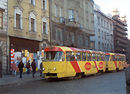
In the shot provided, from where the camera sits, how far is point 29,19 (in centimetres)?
2972

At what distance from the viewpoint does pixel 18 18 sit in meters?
27.9

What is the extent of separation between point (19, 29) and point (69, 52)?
371 inches

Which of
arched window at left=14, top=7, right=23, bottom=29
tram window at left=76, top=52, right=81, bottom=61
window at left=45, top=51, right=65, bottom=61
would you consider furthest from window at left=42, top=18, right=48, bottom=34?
window at left=45, top=51, right=65, bottom=61

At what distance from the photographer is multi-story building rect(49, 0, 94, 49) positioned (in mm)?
35594

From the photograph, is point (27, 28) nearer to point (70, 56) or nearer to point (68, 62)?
point (70, 56)

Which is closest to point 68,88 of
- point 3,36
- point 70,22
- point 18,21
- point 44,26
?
point 3,36

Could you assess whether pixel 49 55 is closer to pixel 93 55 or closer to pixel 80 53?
pixel 80 53

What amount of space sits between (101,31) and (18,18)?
117 feet

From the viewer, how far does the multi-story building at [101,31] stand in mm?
56916

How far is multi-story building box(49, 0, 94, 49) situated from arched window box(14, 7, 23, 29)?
23.3 ft

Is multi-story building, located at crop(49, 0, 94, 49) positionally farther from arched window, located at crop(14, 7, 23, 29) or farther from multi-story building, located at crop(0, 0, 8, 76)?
multi-story building, located at crop(0, 0, 8, 76)

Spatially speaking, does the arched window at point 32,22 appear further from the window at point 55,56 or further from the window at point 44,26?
the window at point 55,56

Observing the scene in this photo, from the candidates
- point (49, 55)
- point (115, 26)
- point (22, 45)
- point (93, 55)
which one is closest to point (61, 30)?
point (22, 45)

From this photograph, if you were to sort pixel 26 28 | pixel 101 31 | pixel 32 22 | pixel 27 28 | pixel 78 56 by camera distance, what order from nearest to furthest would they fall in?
1. pixel 78 56
2. pixel 26 28
3. pixel 27 28
4. pixel 32 22
5. pixel 101 31
